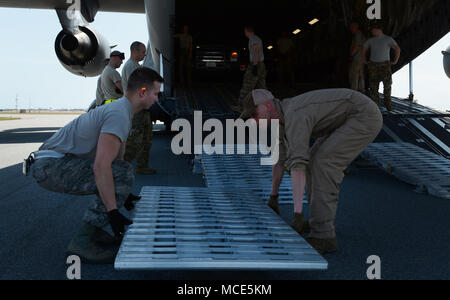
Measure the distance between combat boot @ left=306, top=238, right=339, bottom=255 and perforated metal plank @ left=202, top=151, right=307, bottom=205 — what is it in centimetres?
152

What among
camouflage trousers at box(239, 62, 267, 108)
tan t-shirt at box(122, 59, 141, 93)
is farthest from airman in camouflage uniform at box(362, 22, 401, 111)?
tan t-shirt at box(122, 59, 141, 93)

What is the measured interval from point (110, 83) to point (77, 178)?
376cm

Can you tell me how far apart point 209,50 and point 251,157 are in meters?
7.67

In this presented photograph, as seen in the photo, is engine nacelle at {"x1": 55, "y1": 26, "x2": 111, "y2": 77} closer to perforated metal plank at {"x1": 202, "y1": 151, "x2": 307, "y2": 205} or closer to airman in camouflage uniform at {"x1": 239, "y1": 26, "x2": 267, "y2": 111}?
airman in camouflage uniform at {"x1": 239, "y1": 26, "x2": 267, "y2": 111}

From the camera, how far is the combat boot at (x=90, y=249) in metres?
2.61

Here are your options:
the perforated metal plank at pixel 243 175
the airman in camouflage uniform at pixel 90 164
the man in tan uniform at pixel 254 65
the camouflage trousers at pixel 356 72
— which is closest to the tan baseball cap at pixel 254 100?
the airman in camouflage uniform at pixel 90 164

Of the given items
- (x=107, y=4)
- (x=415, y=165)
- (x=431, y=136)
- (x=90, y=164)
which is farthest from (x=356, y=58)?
(x=107, y=4)

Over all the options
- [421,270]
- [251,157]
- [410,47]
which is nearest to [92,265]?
[421,270]

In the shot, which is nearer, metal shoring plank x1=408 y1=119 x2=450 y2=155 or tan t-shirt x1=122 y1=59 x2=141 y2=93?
tan t-shirt x1=122 y1=59 x2=141 y2=93

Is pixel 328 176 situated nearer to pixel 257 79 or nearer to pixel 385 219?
pixel 385 219

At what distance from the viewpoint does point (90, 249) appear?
104 inches

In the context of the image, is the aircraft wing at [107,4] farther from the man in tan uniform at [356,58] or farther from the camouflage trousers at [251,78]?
the man in tan uniform at [356,58]

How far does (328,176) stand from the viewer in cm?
286

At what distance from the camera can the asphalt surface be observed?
2494mm
